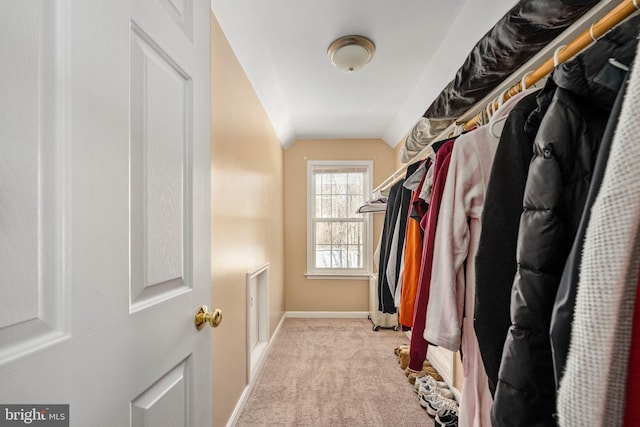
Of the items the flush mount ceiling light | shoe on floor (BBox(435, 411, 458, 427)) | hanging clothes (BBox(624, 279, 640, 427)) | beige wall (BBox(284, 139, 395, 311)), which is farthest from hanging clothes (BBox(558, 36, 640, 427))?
beige wall (BBox(284, 139, 395, 311))

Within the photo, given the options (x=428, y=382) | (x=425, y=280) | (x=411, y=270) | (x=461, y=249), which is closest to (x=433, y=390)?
(x=428, y=382)

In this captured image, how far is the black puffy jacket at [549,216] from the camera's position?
0.55 meters

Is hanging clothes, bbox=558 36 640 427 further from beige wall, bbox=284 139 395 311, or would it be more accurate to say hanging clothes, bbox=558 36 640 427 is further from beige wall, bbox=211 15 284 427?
beige wall, bbox=284 139 395 311

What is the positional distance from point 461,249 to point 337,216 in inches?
131

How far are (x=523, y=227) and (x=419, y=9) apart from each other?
171 cm

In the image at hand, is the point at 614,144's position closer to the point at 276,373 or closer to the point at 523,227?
the point at 523,227

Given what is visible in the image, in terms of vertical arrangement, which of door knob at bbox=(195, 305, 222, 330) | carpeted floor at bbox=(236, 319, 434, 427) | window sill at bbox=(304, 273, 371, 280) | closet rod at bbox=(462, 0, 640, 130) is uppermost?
closet rod at bbox=(462, 0, 640, 130)

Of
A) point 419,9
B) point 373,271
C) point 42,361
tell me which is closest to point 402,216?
point 419,9

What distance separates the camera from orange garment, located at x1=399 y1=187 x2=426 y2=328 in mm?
1301

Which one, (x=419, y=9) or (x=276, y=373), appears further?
(x=276, y=373)

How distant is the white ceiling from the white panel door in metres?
1.24

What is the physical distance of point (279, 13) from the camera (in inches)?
71.6

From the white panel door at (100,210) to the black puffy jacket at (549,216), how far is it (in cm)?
74

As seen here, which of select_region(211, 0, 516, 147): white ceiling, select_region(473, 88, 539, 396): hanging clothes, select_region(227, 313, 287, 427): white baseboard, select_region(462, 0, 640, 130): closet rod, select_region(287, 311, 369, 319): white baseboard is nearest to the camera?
select_region(462, 0, 640, 130): closet rod
